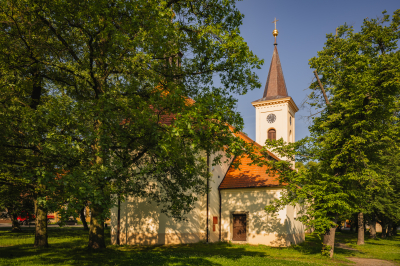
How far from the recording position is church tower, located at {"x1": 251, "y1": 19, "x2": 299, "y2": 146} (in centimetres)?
3103

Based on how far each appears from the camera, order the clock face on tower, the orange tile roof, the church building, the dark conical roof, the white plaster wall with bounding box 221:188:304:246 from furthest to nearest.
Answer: the dark conical roof < the clock face on tower < the orange tile roof < the white plaster wall with bounding box 221:188:304:246 < the church building

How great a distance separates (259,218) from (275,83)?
1806 centimetres

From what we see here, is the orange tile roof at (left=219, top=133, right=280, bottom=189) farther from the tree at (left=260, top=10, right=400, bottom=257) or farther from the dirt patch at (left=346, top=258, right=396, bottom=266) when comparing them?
the dirt patch at (left=346, top=258, right=396, bottom=266)

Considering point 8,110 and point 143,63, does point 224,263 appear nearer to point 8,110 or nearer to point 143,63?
point 143,63

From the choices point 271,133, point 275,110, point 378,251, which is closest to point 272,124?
point 271,133

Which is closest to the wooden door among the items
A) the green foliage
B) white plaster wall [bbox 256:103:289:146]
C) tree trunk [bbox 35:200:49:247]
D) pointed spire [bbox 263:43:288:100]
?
the green foliage

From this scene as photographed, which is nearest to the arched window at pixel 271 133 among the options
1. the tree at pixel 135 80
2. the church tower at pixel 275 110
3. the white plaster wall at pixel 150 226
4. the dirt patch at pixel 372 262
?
the church tower at pixel 275 110

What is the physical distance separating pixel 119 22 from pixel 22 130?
5072 mm

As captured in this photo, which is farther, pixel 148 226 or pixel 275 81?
pixel 275 81

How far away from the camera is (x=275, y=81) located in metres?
32.9

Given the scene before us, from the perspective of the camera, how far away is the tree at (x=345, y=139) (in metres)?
13.3

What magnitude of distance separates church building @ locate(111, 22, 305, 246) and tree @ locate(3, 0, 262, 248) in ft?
22.5

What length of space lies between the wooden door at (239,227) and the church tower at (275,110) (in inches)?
497

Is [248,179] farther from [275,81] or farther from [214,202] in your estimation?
[275,81]
